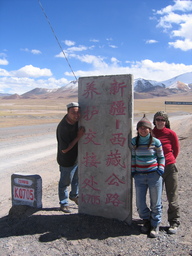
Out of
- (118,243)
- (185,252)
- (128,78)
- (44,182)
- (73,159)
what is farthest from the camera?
(44,182)

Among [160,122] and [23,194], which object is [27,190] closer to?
[23,194]

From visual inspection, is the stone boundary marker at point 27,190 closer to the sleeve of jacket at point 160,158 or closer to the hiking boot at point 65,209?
the hiking boot at point 65,209

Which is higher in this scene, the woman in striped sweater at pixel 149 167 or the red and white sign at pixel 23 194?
the woman in striped sweater at pixel 149 167

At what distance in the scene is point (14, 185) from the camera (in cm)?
433

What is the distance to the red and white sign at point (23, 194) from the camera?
13.8 feet

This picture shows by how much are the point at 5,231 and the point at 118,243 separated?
1.61 meters

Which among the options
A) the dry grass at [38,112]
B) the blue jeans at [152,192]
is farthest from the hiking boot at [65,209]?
the dry grass at [38,112]

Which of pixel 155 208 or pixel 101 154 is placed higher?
pixel 101 154

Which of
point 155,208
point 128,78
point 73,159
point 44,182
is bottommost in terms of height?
point 44,182

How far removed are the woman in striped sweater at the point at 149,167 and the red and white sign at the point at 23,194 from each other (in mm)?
1762

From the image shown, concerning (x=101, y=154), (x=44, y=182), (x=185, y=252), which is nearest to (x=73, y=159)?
(x=101, y=154)

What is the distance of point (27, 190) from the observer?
4230 millimetres

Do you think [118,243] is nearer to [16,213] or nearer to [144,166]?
[144,166]

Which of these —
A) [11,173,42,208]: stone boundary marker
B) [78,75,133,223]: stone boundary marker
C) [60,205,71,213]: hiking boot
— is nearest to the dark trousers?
[78,75,133,223]: stone boundary marker
